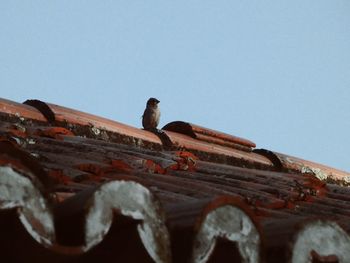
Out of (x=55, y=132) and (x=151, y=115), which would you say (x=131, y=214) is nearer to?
(x=55, y=132)

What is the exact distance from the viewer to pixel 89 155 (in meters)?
3.21

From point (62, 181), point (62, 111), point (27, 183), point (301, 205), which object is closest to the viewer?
point (27, 183)

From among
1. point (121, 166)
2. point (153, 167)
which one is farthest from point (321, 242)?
point (153, 167)

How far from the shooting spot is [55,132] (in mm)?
3824

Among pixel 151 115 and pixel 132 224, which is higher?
pixel 151 115

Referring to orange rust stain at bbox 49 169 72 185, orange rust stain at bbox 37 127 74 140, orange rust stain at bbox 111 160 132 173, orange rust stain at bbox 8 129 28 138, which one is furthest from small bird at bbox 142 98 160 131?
orange rust stain at bbox 49 169 72 185

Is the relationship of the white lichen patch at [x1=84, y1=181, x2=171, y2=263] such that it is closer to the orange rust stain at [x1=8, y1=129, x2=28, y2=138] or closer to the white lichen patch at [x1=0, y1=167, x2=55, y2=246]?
the white lichen patch at [x1=0, y1=167, x2=55, y2=246]

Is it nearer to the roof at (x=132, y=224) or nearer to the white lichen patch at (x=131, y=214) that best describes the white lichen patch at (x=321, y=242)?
the roof at (x=132, y=224)

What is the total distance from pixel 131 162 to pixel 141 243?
1.64m

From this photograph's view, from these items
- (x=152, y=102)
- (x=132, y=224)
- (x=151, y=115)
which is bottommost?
(x=132, y=224)

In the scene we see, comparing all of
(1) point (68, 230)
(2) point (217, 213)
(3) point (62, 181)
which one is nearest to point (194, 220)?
(2) point (217, 213)

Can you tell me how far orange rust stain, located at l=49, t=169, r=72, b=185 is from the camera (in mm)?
2358

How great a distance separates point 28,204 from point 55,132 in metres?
2.33

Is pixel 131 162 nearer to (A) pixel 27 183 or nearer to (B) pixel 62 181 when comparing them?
(B) pixel 62 181
